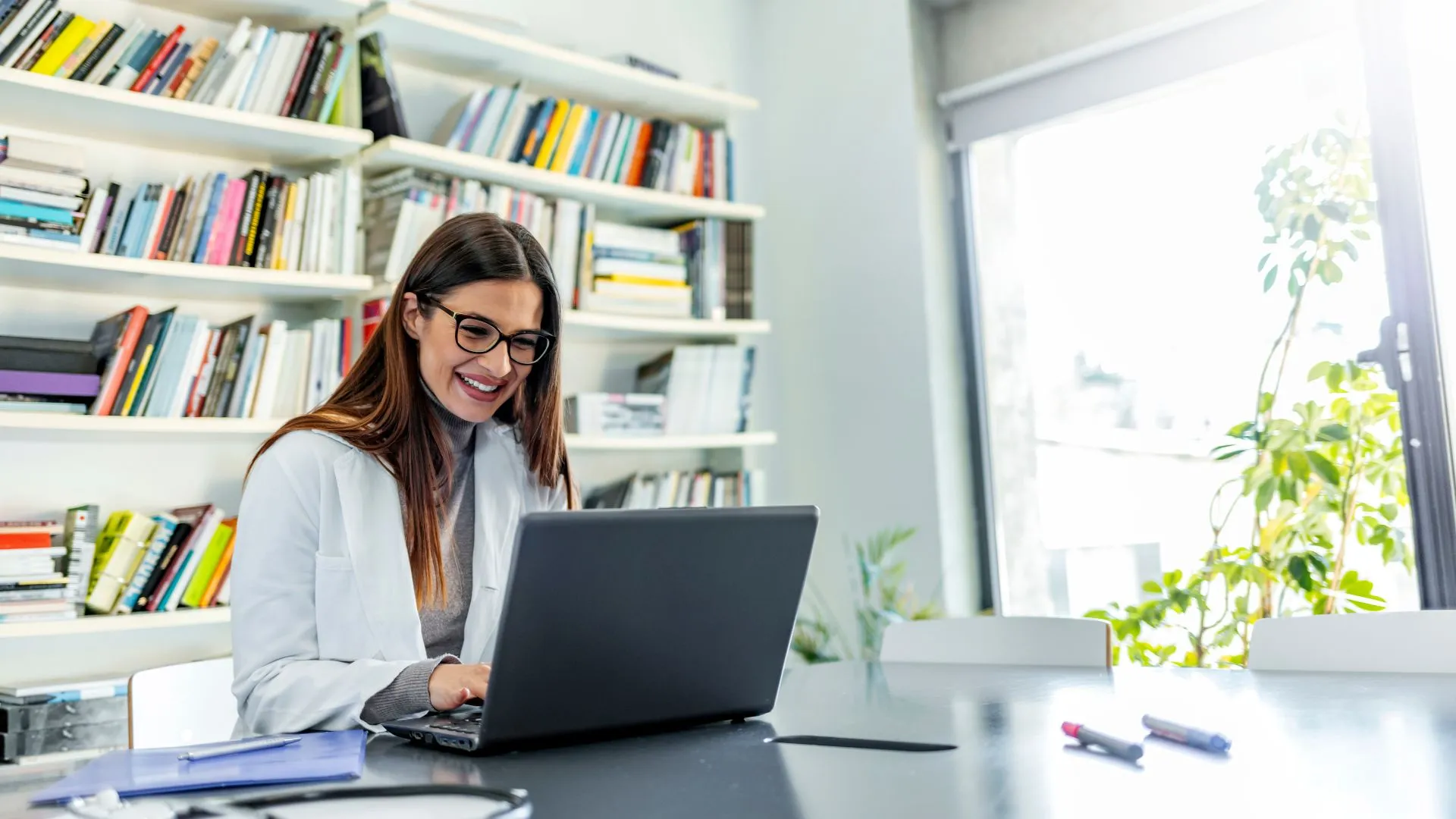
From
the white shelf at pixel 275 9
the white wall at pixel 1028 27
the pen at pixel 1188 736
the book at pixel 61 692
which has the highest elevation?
the white wall at pixel 1028 27

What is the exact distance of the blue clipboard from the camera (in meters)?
0.89

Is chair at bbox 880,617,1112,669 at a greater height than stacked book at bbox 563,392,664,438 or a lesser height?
lesser

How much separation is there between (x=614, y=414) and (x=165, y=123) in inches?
48.5

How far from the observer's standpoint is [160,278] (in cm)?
229

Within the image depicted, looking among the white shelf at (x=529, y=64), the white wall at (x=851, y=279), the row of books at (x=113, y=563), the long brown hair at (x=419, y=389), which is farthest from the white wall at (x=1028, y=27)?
the row of books at (x=113, y=563)

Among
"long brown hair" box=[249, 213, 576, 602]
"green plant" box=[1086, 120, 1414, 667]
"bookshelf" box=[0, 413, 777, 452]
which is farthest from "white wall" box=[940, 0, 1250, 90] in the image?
"long brown hair" box=[249, 213, 576, 602]

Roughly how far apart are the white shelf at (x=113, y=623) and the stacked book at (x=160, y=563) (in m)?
0.03

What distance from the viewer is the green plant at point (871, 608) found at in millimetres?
3031

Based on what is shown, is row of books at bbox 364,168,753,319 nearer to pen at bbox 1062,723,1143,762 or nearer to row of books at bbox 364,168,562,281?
row of books at bbox 364,168,562,281

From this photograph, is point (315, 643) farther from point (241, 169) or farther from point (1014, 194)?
point (1014, 194)

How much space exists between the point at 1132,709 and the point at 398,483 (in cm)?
91

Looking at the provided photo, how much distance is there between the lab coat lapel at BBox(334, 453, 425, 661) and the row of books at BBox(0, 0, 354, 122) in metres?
1.26

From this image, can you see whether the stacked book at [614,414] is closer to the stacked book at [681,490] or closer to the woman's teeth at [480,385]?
the stacked book at [681,490]

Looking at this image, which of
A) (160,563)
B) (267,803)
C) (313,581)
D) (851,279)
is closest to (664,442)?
(851,279)
